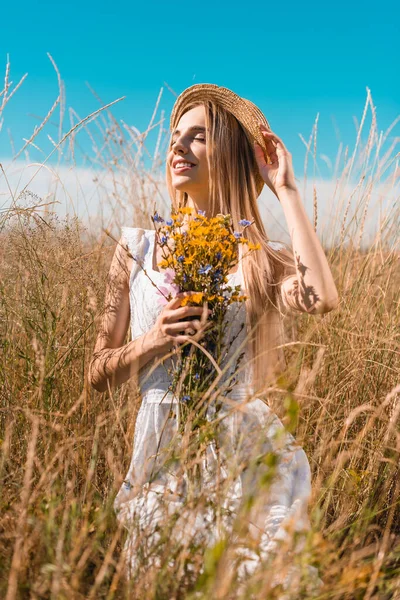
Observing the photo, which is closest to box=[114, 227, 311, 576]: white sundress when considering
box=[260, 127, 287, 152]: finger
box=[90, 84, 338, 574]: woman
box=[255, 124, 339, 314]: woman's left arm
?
box=[90, 84, 338, 574]: woman

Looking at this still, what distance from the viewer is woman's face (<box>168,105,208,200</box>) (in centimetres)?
230

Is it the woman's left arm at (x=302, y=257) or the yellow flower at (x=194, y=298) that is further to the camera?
the woman's left arm at (x=302, y=257)

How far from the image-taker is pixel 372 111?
3377mm

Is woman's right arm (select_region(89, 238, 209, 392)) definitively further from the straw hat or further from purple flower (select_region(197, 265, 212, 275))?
the straw hat

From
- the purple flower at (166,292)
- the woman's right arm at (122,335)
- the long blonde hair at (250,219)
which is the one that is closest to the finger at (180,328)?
the woman's right arm at (122,335)

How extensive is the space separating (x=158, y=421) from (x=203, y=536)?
67 centimetres

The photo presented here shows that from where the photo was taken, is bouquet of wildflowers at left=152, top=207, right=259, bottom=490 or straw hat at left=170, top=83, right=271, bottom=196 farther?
straw hat at left=170, top=83, right=271, bottom=196

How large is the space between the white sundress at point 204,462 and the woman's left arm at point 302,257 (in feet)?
0.72

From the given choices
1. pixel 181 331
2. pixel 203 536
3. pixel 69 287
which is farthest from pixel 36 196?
pixel 203 536

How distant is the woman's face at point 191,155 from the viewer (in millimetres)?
2299

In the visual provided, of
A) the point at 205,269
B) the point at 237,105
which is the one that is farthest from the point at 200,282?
the point at 237,105

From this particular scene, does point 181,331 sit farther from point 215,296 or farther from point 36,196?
point 36,196

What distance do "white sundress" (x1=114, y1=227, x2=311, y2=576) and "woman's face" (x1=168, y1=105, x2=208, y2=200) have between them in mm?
314

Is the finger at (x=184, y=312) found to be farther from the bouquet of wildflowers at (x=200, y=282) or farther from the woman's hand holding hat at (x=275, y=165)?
the woman's hand holding hat at (x=275, y=165)
